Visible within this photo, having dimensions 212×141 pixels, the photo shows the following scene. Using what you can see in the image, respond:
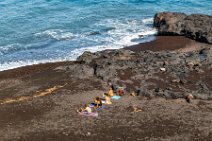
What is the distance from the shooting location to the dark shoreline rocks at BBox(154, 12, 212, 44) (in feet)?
77.8

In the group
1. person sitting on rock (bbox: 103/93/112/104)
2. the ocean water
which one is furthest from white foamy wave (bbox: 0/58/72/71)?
person sitting on rock (bbox: 103/93/112/104)

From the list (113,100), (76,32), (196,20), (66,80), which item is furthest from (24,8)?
(113,100)

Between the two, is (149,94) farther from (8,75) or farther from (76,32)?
(76,32)

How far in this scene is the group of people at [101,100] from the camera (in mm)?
15062

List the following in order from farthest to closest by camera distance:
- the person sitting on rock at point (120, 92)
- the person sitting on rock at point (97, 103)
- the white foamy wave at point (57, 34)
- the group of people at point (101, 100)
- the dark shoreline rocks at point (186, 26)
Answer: the white foamy wave at point (57, 34) < the dark shoreline rocks at point (186, 26) < the person sitting on rock at point (120, 92) < the person sitting on rock at point (97, 103) < the group of people at point (101, 100)

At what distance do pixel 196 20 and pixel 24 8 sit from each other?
43.2ft

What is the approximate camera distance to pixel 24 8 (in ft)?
105

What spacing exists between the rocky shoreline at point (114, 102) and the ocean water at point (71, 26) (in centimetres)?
263

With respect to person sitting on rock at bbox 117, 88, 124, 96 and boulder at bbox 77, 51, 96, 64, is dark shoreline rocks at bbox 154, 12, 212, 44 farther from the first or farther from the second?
person sitting on rock at bbox 117, 88, 124, 96

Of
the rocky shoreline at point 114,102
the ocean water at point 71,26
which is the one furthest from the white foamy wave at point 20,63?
the rocky shoreline at point 114,102

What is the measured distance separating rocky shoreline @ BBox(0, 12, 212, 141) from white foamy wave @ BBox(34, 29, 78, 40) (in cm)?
480

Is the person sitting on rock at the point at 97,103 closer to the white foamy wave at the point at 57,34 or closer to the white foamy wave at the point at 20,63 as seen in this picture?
the white foamy wave at the point at 20,63

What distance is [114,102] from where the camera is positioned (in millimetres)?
15609

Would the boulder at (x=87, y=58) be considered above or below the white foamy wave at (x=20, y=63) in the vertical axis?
above
